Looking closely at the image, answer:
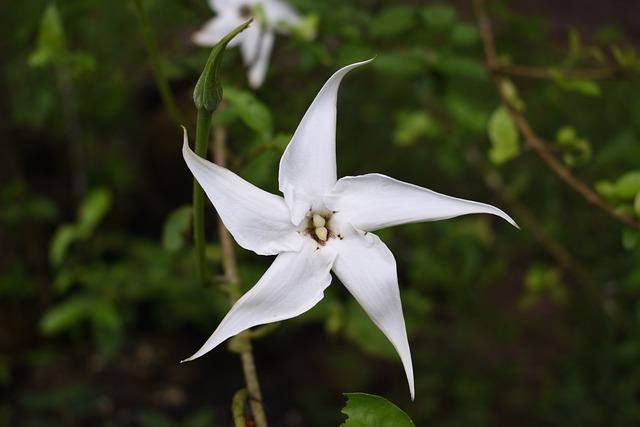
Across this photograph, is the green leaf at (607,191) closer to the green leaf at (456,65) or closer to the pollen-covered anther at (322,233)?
the green leaf at (456,65)

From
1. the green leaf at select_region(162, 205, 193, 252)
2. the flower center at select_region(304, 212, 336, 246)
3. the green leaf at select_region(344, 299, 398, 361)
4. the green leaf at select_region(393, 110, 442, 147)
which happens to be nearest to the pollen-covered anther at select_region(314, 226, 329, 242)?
the flower center at select_region(304, 212, 336, 246)

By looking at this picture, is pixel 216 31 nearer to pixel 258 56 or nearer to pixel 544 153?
pixel 258 56

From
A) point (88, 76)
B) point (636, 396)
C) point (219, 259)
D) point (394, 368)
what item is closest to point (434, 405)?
point (394, 368)

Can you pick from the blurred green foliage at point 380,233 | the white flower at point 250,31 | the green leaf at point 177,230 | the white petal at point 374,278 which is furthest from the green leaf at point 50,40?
the white petal at point 374,278

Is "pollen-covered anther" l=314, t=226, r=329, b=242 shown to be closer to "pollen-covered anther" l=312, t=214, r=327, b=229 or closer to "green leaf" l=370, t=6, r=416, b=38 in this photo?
"pollen-covered anther" l=312, t=214, r=327, b=229

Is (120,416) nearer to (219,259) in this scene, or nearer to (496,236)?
(219,259)

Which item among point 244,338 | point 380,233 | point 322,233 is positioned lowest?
point 380,233

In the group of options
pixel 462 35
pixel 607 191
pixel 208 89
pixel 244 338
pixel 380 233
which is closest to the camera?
pixel 208 89

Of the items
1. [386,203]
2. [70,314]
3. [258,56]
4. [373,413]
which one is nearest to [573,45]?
[258,56]
